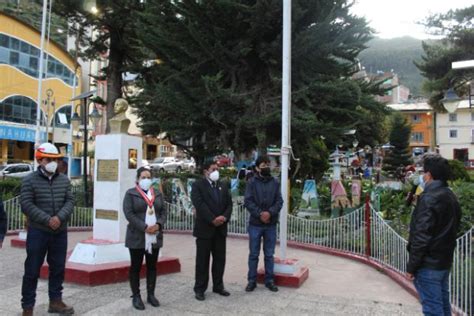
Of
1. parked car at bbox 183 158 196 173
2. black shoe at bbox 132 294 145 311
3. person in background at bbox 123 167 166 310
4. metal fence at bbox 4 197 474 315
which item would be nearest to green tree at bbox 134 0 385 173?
metal fence at bbox 4 197 474 315

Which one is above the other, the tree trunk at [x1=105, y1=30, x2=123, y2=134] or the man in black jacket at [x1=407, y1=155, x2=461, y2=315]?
the tree trunk at [x1=105, y1=30, x2=123, y2=134]

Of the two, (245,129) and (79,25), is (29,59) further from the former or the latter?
(245,129)

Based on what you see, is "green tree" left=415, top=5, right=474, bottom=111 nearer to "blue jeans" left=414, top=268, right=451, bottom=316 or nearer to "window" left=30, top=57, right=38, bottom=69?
"blue jeans" left=414, top=268, right=451, bottom=316

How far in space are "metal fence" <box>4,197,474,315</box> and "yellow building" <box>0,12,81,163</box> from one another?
2855 centimetres

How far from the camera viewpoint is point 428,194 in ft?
12.8

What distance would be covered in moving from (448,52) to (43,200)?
63.5ft

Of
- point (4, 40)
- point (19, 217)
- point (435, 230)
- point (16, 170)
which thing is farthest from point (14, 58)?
point (435, 230)

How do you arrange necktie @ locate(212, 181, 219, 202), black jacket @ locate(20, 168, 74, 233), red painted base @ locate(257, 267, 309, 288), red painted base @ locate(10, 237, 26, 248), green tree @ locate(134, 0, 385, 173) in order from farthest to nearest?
green tree @ locate(134, 0, 385, 173) < red painted base @ locate(10, 237, 26, 248) < red painted base @ locate(257, 267, 309, 288) < necktie @ locate(212, 181, 219, 202) < black jacket @ locate(20, 168, 74, 233)

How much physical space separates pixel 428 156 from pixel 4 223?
439 centimetres

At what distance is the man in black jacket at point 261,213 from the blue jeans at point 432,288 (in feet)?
7.97

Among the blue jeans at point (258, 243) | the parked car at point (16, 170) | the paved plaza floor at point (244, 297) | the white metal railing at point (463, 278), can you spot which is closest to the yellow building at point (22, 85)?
the parked car at point (16, 170)

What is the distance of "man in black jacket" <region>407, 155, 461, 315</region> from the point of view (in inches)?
151

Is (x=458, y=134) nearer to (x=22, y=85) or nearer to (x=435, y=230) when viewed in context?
(x=22, y=85)

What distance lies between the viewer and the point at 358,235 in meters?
8.75
